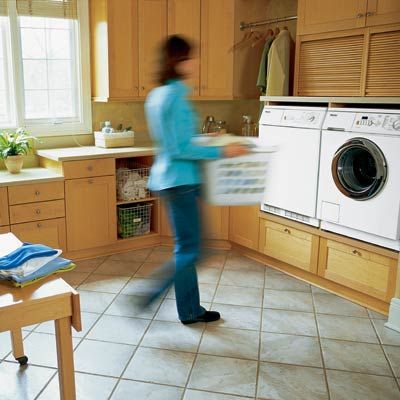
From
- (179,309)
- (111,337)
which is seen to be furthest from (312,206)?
(111,337)

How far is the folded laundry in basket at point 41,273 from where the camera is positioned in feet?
5.88

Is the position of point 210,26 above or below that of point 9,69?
above

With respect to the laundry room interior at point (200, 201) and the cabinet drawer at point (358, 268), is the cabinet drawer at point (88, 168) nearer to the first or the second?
the laundry room interior at point (200, 201)

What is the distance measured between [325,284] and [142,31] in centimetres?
247

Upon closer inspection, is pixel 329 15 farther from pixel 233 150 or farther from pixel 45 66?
pixel 45 66

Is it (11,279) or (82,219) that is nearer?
(11,279)

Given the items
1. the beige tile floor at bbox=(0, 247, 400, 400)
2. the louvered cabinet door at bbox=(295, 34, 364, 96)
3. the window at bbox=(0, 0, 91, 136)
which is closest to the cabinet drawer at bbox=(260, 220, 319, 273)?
the beige tile floor at bbox=(0, 247, 400, 400)

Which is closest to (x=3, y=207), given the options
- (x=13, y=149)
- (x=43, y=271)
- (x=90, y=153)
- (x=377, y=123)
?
(x=13, y=149)

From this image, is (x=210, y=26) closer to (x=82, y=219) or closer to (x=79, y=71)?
(x=79, y=71)

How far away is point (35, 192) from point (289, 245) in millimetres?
1895

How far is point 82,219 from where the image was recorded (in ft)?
12.8

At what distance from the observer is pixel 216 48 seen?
169 inches

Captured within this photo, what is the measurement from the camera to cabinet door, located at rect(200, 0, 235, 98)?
13.9 ft

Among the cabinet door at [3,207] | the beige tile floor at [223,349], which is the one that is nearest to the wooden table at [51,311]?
the beige tile floor at [223,349]
